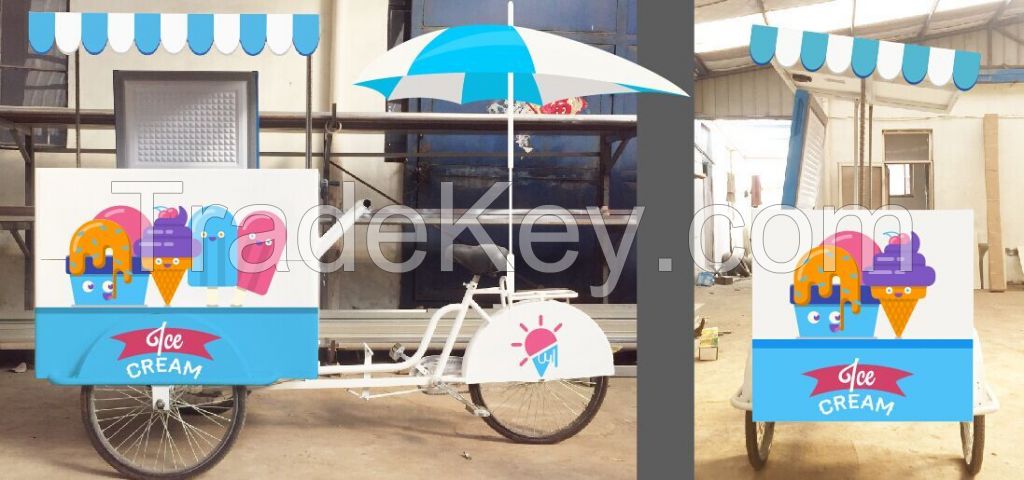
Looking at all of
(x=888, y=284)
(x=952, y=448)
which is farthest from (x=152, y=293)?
(x=952, y=448)

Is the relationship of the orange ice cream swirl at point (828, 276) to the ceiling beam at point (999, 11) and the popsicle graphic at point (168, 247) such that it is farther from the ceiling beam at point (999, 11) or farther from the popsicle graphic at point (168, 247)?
the ceiling beam at point (999, 11)

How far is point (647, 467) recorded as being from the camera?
6.96 ft

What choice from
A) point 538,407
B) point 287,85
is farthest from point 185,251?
point 287,85

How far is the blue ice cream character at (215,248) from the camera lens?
9.53ft

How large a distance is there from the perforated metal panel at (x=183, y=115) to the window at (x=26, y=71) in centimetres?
353

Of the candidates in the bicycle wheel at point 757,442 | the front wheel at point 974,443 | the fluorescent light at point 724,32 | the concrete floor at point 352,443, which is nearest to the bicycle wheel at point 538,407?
the concrete floor at point 352,443

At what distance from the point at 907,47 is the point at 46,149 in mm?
5359

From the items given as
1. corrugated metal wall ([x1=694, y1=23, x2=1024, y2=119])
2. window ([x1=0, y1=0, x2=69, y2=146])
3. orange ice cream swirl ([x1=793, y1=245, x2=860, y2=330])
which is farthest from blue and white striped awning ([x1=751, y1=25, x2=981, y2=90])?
corrugated metal wall ([x1=694, y1=23, x2=1024, y2=119])

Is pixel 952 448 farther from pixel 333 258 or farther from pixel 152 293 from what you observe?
pixel 333 258

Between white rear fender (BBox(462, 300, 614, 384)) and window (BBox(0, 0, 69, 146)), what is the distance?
14.3ft

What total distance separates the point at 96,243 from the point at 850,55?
2.46 metres

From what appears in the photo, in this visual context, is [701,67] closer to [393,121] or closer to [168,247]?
[393,121]

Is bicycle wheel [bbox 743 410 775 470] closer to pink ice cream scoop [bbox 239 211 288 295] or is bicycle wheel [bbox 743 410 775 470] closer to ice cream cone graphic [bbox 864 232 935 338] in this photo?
ice cream cone graphic [bbox 864 232 935 338]

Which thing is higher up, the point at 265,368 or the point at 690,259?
the point at 690,259
